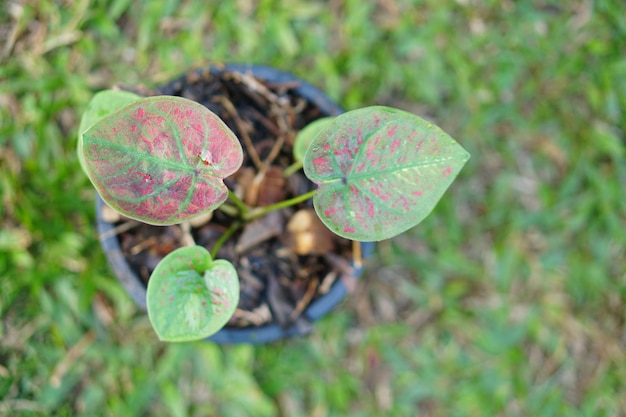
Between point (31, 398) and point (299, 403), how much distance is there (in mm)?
630

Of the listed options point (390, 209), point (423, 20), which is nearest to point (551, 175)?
point (423, 20)

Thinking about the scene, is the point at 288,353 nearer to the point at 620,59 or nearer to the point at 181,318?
the point at 181,318

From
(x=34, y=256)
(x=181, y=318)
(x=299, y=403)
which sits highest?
(x=181, y=318)

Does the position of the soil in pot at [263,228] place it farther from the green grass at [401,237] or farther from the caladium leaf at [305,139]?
the green grass at [401,237]

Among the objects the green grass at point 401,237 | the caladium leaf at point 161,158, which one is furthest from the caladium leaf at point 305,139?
the green grass at point 401,237

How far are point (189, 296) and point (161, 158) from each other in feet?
0.60

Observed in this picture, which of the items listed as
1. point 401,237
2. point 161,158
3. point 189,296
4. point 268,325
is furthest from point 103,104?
point 401,237

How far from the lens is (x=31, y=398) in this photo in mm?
1256

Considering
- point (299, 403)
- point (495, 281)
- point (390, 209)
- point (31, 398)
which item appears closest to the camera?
point (390, 209)

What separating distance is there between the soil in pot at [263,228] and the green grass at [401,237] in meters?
0.35

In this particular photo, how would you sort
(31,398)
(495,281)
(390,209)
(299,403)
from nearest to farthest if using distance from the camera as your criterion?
(390,209) → (31,398) → (299,403) → (495,281)

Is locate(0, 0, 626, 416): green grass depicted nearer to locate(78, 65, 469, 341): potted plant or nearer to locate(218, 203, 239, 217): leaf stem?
locate(218, 203, 239, 217): leaf stem

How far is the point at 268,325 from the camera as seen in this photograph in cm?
103

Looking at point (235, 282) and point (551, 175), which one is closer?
point (235, 282)
